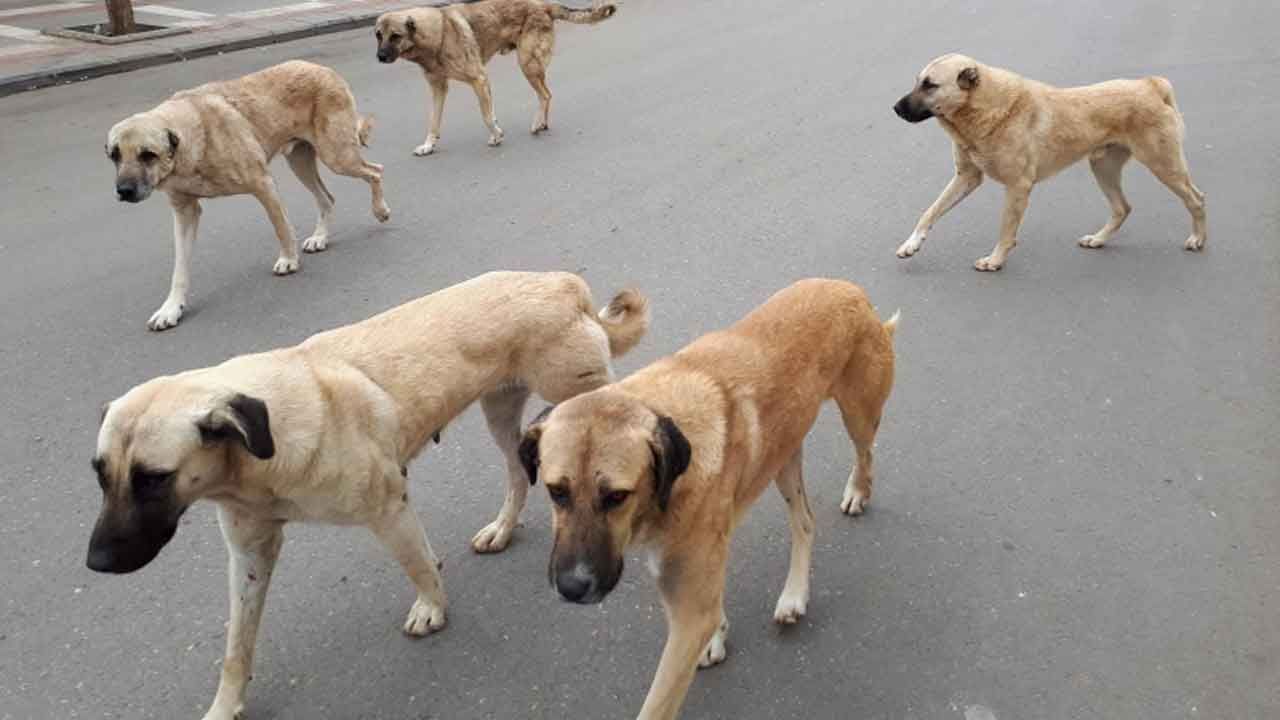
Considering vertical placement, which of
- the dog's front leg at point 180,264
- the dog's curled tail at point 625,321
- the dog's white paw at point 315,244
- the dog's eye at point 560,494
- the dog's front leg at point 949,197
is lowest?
the dog's white paw at point 315,244

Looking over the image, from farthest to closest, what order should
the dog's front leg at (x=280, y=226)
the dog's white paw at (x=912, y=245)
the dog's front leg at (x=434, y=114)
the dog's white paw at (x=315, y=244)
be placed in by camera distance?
the dog's front leg at (x=434, y=114) < the dog's white paw at (x=315, y=244) < the dog's white paw at (x=912, y=245) < the dog's front leg at (x=280, y=226)

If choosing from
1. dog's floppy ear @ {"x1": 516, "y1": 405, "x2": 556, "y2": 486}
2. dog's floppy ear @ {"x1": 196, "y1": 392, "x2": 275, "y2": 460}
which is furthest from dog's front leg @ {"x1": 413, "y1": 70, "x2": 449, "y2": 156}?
dog's floppy ear @ {"x1": 516, "y1": 405, "x2": 556, "y2": 486}

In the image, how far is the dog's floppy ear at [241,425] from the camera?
9.27ft

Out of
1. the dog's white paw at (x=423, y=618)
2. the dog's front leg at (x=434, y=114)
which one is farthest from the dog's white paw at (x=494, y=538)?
the dog's front leg at (x=434, y=114)

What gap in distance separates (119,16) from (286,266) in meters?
9.19

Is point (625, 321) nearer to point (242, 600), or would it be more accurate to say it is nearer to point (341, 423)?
point (341, 423)

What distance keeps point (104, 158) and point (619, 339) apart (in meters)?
7.16

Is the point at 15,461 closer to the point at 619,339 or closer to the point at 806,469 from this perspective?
the point at 619,339

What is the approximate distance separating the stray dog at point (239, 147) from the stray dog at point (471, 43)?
6.90 feet

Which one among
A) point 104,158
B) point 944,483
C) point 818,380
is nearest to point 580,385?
point 818,380

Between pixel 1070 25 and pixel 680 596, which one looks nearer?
pixel 680 596

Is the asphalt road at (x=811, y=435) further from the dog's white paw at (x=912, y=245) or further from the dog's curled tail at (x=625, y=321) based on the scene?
the dog's curled tail at (x=625, y=321)

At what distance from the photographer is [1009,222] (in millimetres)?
6863

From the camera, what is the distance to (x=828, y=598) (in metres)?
3.85
